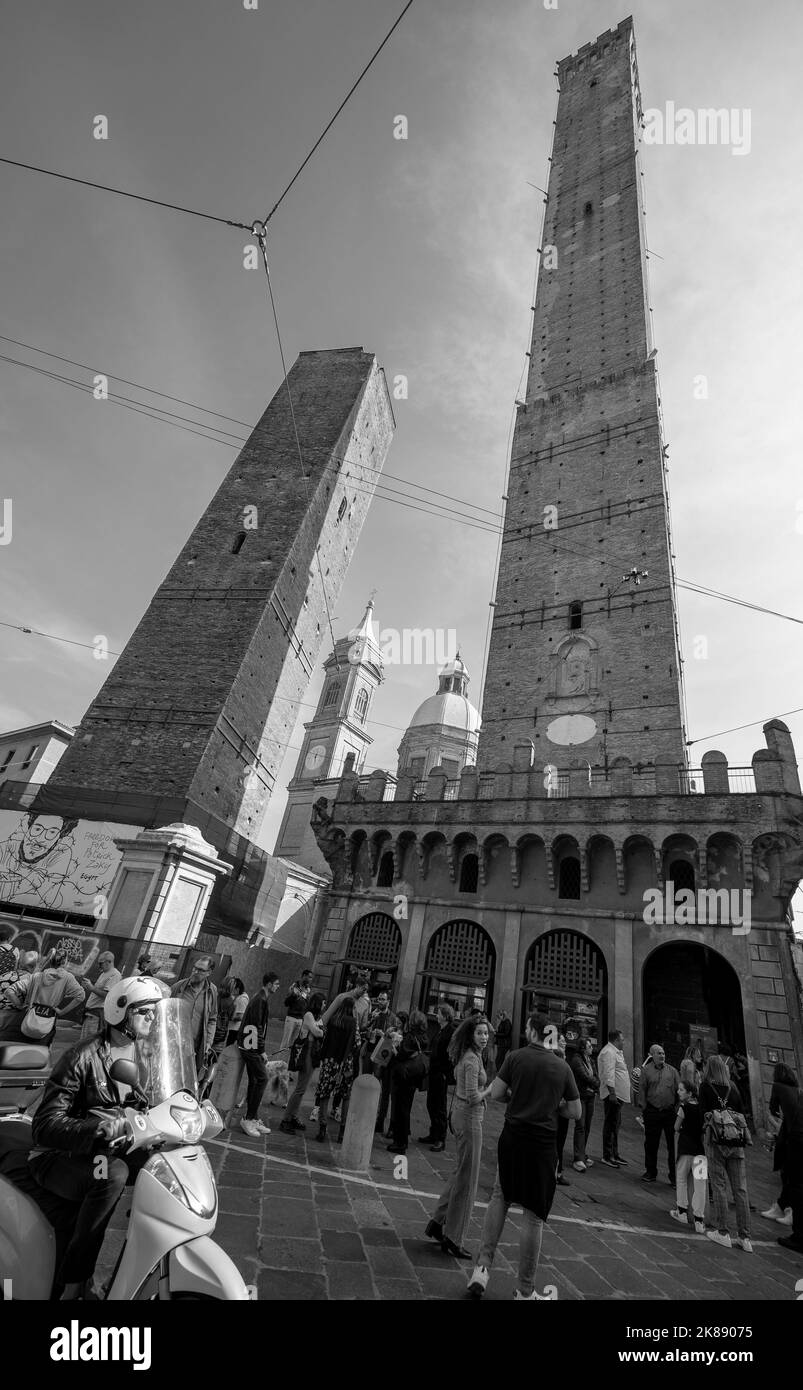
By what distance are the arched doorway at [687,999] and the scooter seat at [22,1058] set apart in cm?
1353


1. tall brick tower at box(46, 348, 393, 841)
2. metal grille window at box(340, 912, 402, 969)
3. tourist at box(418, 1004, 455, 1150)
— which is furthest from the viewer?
tall brick tower at box(46, 348, 393, 841)

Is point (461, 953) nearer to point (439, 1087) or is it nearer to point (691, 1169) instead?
point (439, 1087)

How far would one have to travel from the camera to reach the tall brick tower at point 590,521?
1914 cm

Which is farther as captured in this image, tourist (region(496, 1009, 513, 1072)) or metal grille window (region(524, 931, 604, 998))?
metal grille window (region(524, 931, 604, 998))

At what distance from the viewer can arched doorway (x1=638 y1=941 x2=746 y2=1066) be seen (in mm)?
13375

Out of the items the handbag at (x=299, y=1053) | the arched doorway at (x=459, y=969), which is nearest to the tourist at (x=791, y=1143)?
the handbag at (x=299, y=1053)

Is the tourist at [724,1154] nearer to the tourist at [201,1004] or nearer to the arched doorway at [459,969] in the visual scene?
the tourist at [201,1004]

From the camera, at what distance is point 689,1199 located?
6098 mm

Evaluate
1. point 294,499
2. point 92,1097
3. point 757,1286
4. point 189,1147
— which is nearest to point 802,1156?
point 757,1286

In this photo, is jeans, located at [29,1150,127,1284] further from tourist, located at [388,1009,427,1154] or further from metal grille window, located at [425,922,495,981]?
metal grille window, located at [425,922,495,981]

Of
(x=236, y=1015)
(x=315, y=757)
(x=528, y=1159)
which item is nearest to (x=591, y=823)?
(x=236, y=1015)

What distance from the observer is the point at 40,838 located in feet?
50.3

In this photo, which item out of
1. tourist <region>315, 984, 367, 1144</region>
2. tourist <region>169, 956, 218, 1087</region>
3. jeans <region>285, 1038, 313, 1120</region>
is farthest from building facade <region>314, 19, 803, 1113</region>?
tourist <region>169, 956, 218, 1087</region>

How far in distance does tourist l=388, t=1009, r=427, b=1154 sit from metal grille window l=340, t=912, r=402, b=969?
9800 mm
